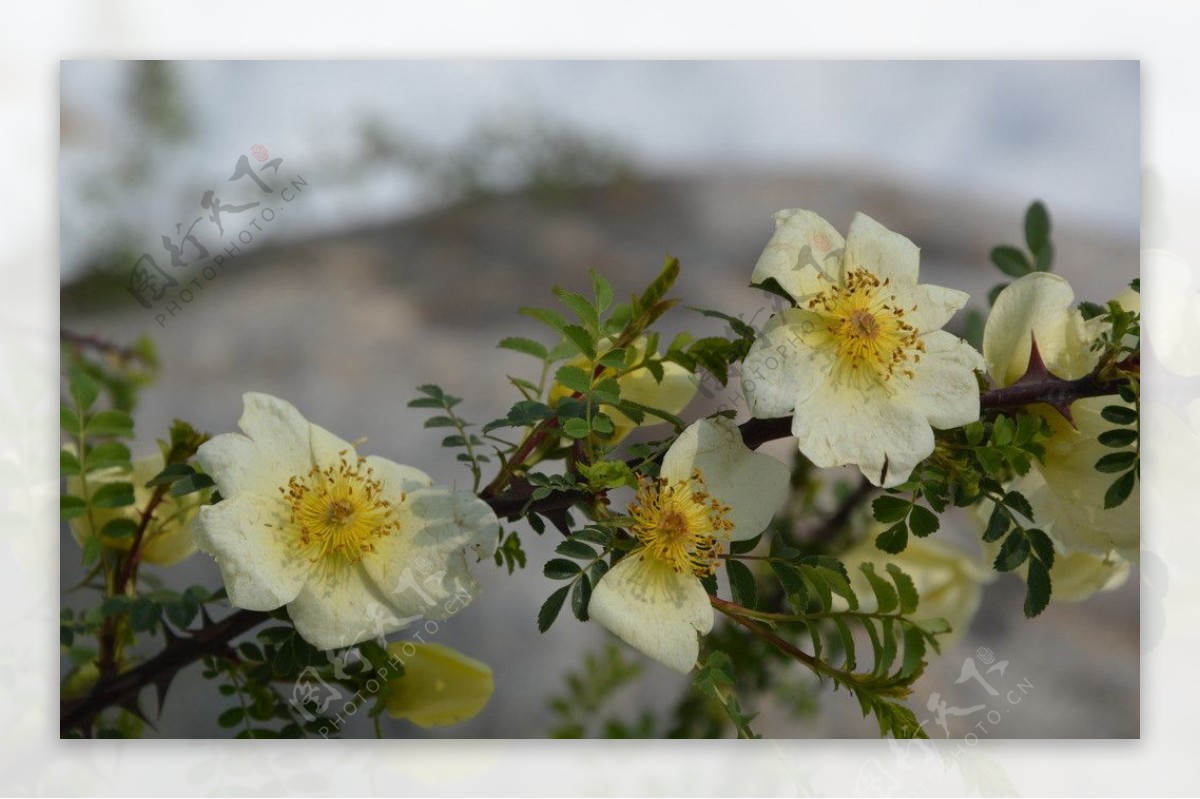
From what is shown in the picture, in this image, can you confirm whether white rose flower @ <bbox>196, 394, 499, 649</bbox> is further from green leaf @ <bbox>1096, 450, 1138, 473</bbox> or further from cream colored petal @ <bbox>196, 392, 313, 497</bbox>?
green leaf @ <bbox>1096, 450, 1138, 473</bbox>

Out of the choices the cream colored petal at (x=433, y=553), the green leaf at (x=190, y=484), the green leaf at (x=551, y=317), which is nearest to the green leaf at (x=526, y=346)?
the green leaf at (x=551, y=317)

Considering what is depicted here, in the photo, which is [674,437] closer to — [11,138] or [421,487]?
[421,487]

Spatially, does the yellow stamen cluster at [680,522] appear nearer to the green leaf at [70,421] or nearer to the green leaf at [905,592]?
the green leaf at [905,592]

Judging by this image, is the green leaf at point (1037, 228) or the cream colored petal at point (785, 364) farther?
the green leaf at point (1037, 228)

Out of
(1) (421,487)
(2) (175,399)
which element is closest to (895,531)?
(1) (421,487)

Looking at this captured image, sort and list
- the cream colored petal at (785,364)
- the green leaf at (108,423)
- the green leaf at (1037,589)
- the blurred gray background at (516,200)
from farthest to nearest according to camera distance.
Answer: the blurred gray background at (516,200) → the green leaf at (108,423) → the green leaf at (1037,589) → the cream colored petal at (785,364)

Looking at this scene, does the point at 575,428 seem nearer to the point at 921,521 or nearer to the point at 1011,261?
the point at 921,521
